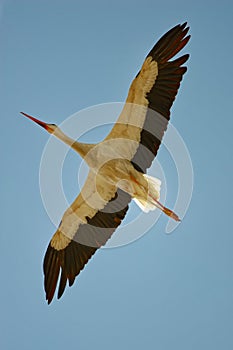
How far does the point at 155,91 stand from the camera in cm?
300

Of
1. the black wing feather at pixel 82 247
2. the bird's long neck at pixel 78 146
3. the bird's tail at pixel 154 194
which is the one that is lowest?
the black wing feather at pixel 82 247

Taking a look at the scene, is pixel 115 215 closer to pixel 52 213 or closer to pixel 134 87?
pixel 52 213

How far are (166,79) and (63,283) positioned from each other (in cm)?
105

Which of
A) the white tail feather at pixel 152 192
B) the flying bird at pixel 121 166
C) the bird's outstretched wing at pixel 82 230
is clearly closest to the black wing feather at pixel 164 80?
the flying bird at pixel 121 166

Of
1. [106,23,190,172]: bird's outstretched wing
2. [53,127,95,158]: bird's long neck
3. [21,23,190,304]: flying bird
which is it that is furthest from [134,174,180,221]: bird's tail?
[53,127,95,158]: bird's long neck

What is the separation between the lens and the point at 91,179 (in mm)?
3238

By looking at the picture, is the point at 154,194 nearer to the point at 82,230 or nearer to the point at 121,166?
the point at 121,166

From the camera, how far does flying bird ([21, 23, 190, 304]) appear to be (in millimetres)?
2969

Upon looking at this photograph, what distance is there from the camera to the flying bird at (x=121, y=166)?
→ 9.74 feet

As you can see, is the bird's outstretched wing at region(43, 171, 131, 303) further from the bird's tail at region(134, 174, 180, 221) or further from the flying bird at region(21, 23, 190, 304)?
the bird's tail at region(134, 174, 180, 221)

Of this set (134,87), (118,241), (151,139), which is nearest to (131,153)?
(151,139)

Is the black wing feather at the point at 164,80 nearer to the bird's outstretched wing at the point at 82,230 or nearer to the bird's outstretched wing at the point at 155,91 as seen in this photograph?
the bird's outstretched wing at the point at 155,91

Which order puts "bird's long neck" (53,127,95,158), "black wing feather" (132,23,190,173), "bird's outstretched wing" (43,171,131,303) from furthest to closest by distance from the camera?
"bird's outstretched wing" (43,171,131,303)
"bird's long neck" (53,127,95,158)
"black wing feather" (132,23,190,173)

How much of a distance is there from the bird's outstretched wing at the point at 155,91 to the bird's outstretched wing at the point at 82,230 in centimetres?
34
